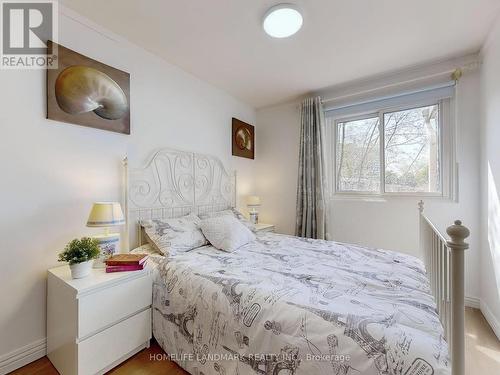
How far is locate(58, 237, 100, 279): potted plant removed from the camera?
1414 millimetres

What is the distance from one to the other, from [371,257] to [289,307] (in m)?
1.06

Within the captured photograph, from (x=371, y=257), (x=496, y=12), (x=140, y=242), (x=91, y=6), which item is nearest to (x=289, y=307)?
(x=371, y=257)

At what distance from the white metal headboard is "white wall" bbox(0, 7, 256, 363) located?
5.2 inches

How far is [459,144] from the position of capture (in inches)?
92.2

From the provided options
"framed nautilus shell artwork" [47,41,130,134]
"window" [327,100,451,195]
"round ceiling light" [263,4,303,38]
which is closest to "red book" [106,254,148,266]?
"framed nautilus shell artwork" [47,41,130,134]

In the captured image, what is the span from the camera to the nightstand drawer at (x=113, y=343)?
1.34 m

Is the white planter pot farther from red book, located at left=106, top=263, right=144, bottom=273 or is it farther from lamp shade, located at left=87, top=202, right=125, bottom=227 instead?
lamp shade, located at left=87, top=202, right=125, bottom=227

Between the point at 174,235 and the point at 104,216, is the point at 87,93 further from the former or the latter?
the point at 174,235

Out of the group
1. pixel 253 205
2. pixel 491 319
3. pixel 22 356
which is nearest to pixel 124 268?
pixel 22 356

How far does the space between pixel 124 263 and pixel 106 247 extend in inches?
9.4

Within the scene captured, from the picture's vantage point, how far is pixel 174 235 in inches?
79.5

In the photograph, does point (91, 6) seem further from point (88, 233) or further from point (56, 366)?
point (56, 366)

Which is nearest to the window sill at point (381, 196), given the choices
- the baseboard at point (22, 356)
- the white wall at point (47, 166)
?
the white wall at point (47, 166)

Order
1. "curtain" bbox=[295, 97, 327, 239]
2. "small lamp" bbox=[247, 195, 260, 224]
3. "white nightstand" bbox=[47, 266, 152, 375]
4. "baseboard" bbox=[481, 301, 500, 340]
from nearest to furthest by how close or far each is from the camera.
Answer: "white nightstand" bbox=[47, 266, 152, 375]
"baseboard" bbox=[481, 301, 500, 340]
"curtain" bbox=[295, 97, 327, 239]
"small lamp" bbox=[247, 195, 260, 224]
